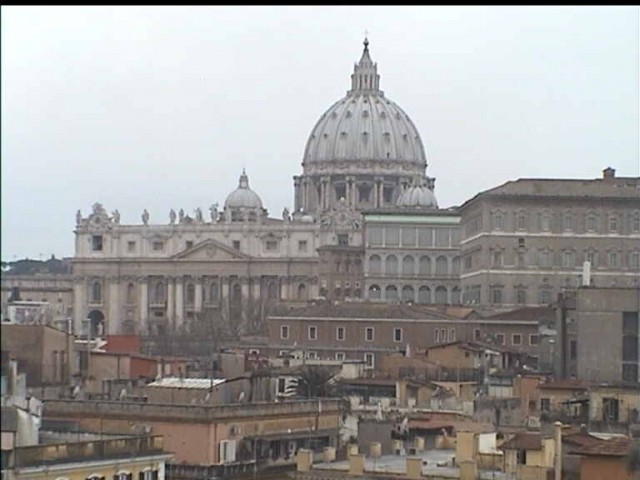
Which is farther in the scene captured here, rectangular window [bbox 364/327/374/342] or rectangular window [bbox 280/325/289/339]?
rectangular window [bbox 280/325/289/339]

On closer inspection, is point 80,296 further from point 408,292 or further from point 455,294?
point 455,294

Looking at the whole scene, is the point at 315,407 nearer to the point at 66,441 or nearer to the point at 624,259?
the point at 66,441

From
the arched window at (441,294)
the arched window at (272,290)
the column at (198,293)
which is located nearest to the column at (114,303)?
the column at (198,293)

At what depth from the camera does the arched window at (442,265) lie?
5406 centimetres

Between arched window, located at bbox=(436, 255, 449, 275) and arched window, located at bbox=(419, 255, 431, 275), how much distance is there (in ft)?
0.97

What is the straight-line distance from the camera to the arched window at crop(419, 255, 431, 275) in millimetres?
53906

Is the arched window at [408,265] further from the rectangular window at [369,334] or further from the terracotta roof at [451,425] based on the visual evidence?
the terracotta roof at [451,425]

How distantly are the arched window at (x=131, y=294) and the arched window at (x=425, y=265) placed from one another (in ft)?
68.5

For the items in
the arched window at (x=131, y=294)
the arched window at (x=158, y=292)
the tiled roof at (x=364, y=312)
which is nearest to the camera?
the tiled roof at (x=364, y=312)

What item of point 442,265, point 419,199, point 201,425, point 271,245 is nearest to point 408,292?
point 442,265

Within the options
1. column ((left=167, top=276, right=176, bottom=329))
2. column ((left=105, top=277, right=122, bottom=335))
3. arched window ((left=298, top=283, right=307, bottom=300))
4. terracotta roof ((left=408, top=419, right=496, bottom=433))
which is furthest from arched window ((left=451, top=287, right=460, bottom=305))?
terracotta roof ((left=408, top=419, right=496, bottom=433))

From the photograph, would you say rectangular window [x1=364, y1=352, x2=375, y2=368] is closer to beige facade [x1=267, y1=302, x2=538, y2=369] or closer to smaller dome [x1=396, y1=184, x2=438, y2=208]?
beige facade [x1=267, y1=302, x2=538, y2=369]

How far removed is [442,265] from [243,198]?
2983 centimetres

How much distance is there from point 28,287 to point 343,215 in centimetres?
1468
